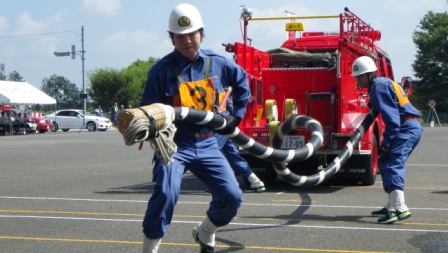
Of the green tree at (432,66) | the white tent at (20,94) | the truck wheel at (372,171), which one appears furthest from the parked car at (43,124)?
the green tree at (432,66)

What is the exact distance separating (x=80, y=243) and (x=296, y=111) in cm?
637

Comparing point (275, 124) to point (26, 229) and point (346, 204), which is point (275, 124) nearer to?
point (346, 204)

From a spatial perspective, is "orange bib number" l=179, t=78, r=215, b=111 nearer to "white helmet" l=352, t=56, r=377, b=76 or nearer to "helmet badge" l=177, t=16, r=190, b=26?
"helmet badge" l=177, t=16, r=190, b=26

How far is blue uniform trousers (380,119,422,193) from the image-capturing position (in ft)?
30.4

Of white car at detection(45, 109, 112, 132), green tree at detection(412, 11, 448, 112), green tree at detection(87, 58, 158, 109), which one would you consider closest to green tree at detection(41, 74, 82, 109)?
green tree at detection(87, 58, 158, 109)

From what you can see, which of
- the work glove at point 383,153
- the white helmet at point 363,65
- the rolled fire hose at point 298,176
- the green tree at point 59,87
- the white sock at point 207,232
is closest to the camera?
the white sock at point 207,232

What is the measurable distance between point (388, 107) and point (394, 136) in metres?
0.35

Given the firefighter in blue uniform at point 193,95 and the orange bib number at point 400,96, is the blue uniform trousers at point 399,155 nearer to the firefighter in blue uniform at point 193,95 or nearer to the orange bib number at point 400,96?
the orange bib number at point 400,96

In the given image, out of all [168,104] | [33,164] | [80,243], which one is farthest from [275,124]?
[33,164]

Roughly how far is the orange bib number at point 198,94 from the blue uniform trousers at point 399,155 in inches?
139

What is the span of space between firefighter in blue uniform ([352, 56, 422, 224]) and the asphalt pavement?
0.76 feet

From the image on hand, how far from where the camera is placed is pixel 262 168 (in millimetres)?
13617

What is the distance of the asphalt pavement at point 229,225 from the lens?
7.87 metres

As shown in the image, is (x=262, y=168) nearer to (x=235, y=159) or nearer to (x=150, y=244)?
(x=235, y=159)
